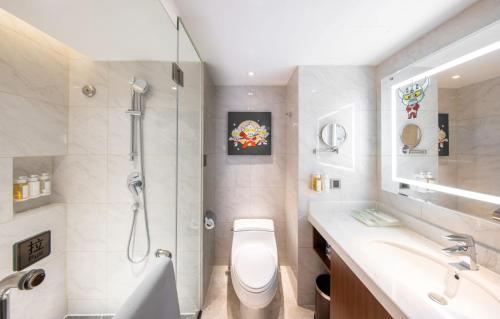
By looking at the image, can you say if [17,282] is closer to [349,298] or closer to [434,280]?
[349,298]

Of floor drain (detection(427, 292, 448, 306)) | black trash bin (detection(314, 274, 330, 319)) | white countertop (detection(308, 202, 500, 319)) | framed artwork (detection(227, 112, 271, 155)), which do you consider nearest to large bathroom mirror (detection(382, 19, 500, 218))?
white countertop (detection(308, 202, 500, 319))

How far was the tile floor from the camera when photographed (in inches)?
61.1

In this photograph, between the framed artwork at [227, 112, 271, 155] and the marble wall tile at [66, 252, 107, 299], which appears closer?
the marble wall tile at [66, 252, 107, 299]

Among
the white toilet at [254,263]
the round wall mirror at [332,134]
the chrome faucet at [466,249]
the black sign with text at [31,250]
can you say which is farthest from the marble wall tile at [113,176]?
the chrome faucet at [466,249]

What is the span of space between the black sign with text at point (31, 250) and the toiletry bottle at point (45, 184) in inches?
9.0

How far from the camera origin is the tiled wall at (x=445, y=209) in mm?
906

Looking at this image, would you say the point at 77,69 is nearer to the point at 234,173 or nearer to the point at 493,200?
the point at 234,173

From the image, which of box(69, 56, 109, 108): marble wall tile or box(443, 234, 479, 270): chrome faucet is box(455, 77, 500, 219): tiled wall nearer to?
box(443, 234, 479, 270): chrome faucet

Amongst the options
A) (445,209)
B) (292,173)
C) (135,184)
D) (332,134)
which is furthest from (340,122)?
(135,184)

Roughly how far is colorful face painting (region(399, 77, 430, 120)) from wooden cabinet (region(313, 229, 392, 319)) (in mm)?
1203

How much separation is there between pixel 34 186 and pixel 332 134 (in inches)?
78.2

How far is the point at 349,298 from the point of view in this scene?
101 centimetres

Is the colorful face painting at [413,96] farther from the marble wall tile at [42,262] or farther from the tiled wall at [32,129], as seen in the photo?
the marble wall tile at [42,262]

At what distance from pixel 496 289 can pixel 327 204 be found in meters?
0.97
